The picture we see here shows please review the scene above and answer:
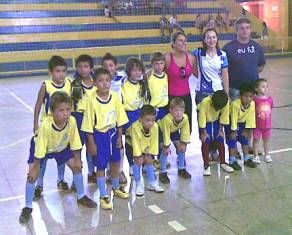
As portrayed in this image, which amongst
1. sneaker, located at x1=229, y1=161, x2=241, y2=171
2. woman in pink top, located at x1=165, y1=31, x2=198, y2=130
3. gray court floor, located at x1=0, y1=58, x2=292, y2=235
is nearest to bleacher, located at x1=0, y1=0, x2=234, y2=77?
gray court floor, located at x1=0, y1=58, x2=292, y2=235

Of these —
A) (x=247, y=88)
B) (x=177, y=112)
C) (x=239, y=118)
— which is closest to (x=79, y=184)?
(x=177, y=112)

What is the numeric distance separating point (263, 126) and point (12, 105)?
6.82 meters

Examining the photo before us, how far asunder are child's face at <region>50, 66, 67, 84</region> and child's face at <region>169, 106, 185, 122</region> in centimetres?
117

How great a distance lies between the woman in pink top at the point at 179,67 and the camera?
195 inches

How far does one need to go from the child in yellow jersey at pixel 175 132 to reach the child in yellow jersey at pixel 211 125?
0.69 ft

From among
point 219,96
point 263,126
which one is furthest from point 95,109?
point 263,126

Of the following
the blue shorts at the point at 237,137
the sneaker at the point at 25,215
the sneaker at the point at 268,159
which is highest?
the blue shorts at the point at 237,137

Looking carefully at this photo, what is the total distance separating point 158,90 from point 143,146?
696mm

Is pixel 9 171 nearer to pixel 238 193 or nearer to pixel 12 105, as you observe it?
pixel 238 193

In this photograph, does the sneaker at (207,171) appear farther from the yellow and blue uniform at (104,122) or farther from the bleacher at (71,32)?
the bleacher at (71,32)

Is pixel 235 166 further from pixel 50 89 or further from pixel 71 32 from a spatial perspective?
pixel 71 32

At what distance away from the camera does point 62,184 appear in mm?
4793

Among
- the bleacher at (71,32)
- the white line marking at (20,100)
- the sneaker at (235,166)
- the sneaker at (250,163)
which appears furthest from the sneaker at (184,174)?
the bleacher at (71,32)

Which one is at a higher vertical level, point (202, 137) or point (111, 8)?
point (111, 8)
